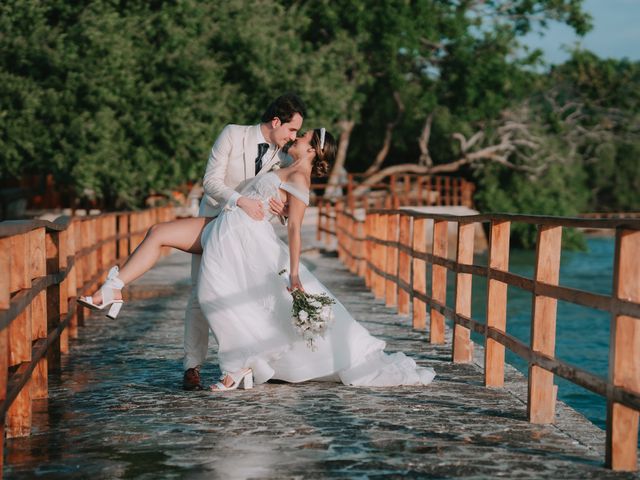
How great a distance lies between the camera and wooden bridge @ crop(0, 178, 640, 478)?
5.11 metres

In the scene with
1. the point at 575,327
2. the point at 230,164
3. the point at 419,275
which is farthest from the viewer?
the point at 575,327

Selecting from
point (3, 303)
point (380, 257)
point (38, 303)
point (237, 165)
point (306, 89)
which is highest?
point (306, 89)

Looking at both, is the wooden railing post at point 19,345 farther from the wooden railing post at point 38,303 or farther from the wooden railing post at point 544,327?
the wooden railing post at point 544,327

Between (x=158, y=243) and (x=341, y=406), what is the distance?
1.56 meters

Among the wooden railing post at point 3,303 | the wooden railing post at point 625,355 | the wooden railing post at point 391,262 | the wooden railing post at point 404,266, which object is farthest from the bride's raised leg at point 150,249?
the wooden railing post at point 391,262

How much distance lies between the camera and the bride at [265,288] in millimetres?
7266

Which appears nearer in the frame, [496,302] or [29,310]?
[29,310]

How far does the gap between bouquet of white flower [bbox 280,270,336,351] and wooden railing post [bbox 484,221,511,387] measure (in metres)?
1.08

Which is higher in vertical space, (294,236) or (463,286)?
(294,236)

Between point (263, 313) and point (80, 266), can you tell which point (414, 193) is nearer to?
point (80, 266)

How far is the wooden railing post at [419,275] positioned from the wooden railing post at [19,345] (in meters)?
5.57

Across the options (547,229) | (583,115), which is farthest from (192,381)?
(583,115)

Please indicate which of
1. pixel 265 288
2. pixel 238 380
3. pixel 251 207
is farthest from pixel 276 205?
pixel 238 380

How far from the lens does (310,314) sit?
7.14m
